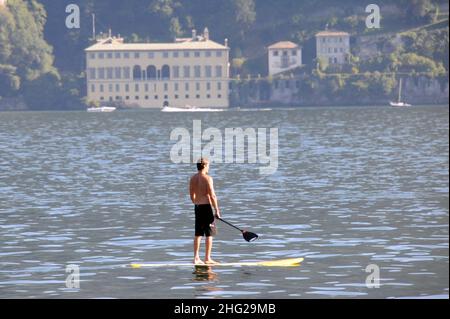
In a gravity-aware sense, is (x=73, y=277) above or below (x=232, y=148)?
above

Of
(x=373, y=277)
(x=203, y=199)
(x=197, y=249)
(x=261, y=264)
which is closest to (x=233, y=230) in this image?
(x=261, y=264)

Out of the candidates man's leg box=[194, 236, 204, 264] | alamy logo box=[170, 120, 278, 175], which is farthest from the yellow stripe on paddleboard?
alamy logo box=[170, 120, 278, 175]

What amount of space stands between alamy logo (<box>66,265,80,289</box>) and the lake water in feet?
0.47

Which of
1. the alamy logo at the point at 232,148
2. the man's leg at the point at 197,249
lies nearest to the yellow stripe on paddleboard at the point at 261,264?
the man's leg at the point at 197,249

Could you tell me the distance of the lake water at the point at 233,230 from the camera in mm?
28484

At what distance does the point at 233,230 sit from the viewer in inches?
1531

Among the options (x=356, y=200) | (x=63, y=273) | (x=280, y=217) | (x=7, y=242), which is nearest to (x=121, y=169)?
(x=356, y=200)

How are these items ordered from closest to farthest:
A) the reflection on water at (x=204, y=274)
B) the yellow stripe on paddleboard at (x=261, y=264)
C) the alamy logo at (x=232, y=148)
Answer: the reflection on water at (x=204, y=274) < the yellow stripe on paddleboard at (x=261, y=264) < the alamy logo at (x=232, y=148)

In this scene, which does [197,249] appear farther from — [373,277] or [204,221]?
[373,277]

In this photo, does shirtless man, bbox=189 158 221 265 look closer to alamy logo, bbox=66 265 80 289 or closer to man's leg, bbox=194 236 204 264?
man's leg, bbox=194 236 204 264

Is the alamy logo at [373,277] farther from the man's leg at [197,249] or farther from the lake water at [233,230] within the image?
the man's leg at [197,249]

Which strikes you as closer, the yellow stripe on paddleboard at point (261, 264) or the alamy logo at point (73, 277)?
the alamy logo at point (73, 277)

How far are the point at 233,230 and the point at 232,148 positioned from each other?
57809 millimetres

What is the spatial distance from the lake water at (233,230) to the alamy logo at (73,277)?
0.47 ft
